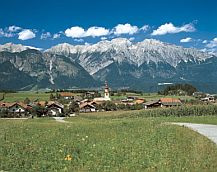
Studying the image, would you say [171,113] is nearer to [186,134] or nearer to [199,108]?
[199,108]

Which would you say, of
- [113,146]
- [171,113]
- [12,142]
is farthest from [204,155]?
[171,113]

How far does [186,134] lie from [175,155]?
7.52 m

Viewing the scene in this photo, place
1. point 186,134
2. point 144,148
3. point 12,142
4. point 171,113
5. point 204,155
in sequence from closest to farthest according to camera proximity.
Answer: point 204,155 → point 144,148 → point 12,142 → point 186,134 → point 171,113

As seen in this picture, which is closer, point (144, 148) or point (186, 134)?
point (144, 148)

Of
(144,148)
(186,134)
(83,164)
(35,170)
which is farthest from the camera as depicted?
(186,134)

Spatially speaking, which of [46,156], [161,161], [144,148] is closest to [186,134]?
[144,148]

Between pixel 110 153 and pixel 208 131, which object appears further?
pixel 208 131

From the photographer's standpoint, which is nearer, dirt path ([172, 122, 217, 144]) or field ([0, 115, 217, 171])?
field ([0, 115, 217, 171])

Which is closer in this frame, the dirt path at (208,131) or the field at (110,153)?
the field at (110,153)

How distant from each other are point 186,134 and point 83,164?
34.3ft

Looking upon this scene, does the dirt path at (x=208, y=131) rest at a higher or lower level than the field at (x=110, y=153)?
lower

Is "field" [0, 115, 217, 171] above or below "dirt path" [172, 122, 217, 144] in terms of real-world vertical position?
above

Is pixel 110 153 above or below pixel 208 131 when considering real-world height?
above

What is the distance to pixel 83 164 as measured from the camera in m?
16.5
